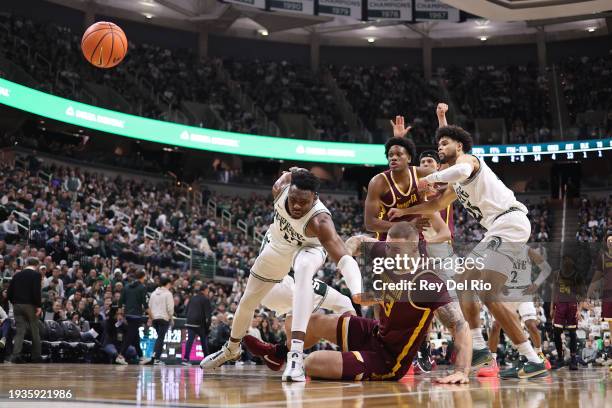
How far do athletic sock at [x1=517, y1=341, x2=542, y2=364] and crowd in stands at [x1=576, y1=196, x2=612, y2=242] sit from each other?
21.0m

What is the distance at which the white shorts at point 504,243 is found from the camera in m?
5.98

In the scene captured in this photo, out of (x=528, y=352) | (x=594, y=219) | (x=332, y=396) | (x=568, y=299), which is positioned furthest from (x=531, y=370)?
(x=594, y=219)

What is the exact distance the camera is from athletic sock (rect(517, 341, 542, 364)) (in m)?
5.90

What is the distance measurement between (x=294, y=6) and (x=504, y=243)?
23041 millimetres

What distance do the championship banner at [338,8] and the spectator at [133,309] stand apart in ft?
59.6

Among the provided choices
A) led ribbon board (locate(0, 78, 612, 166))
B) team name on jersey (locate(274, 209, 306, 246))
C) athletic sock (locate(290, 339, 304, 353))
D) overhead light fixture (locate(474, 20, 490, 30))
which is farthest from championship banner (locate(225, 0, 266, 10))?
athletic sock (locate(290, 339, 304, 353))

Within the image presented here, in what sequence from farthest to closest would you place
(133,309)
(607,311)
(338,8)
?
(338,8) < (133,309) < (607,311)

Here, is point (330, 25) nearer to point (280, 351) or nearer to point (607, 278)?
point (607, 278)

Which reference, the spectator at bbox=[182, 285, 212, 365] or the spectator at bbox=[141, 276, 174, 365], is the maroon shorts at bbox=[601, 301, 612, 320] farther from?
the spectator at bbox=[141, 276, 174, 365]

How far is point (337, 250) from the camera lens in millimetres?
5133

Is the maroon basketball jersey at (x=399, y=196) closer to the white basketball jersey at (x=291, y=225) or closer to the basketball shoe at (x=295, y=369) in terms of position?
the white basketball jersey at (x=291, y=225)

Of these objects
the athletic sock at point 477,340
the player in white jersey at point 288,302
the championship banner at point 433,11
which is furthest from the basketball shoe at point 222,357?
the championship banner at point 433,11

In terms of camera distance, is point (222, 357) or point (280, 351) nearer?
point (280, 351)

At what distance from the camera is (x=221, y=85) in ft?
102
